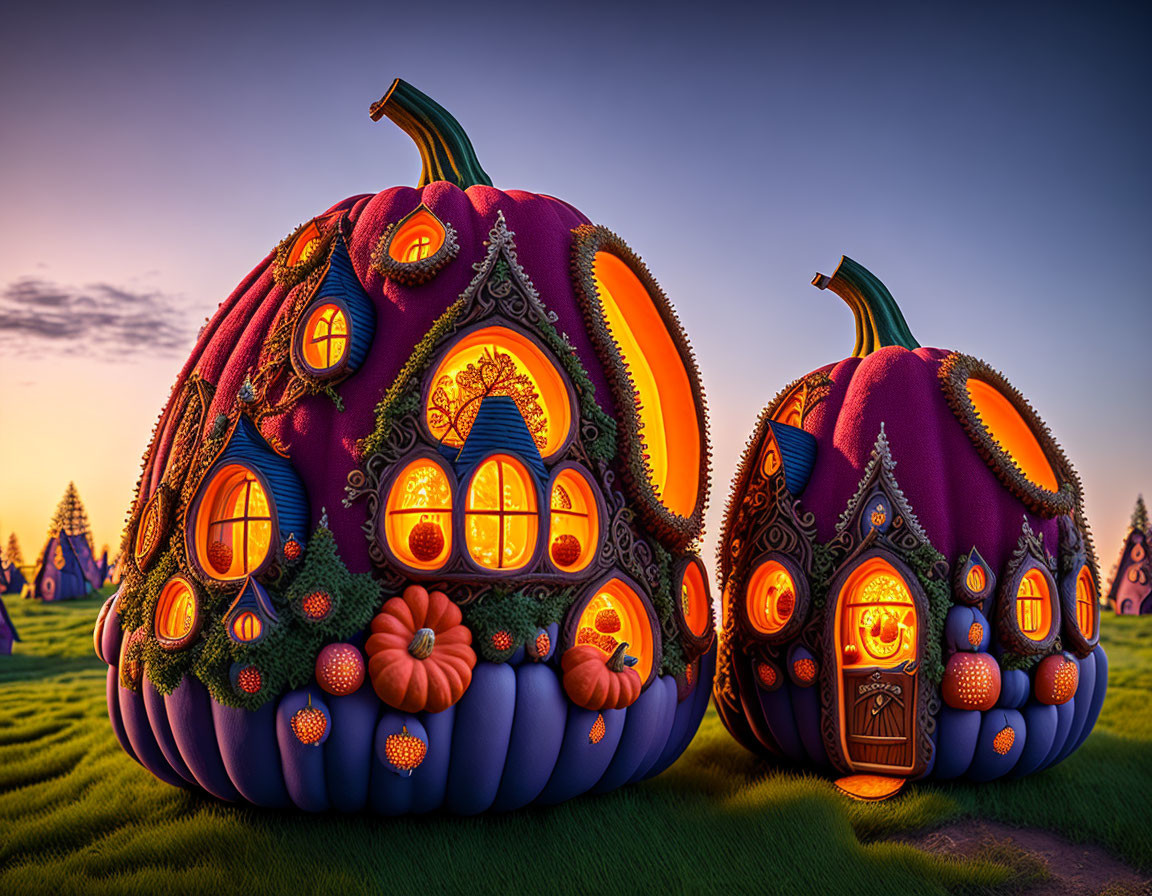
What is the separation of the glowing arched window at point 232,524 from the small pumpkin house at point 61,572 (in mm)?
17698

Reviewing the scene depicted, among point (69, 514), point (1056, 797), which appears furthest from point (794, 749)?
point (69, 514)

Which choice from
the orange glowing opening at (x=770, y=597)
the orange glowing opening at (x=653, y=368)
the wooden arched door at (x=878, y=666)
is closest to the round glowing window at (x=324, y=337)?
the orange glowing opening at (x=653, y=368)

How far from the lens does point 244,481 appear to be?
724 cm

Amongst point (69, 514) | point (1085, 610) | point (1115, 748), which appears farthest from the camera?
point (69, 514)

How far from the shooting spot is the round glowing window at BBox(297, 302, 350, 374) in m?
7.56

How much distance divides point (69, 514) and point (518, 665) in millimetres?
22272

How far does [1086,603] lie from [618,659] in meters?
5.90

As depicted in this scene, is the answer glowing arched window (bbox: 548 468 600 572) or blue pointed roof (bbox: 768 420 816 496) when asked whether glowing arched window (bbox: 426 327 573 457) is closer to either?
glowing arched window (bbox: 548 468 600 572)

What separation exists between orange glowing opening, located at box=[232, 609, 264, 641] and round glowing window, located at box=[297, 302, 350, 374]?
2.01 metres

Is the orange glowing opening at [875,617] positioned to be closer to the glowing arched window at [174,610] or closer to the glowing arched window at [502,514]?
the glowing arched window at [502,514]

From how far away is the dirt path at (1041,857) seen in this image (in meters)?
7.45

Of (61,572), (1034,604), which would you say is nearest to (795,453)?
(1034,604)

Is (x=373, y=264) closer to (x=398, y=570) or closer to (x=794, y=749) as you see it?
(x=398, y=570)

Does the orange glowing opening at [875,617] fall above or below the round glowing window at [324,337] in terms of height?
below
